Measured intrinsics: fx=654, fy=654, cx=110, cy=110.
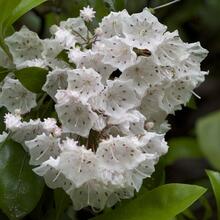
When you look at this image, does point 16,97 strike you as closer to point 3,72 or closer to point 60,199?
point 3,72

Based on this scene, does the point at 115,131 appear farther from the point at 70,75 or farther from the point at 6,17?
the point at 6,17

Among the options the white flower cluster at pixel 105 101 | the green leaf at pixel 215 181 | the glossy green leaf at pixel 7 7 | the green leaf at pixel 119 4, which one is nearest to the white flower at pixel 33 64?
the white flower cluster at pixel 105 101

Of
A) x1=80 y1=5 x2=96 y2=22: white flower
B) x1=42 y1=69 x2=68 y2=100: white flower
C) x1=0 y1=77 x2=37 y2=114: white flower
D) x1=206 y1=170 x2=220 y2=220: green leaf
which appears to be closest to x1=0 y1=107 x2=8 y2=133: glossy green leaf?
x1=0 y1=77 x2=37 y2=114: white flower

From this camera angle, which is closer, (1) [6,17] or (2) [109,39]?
(2) [109,39]

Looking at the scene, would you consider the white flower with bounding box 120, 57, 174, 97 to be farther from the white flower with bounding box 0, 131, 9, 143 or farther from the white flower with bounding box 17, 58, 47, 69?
the white flower with bounding box 0, 131, 9, 143

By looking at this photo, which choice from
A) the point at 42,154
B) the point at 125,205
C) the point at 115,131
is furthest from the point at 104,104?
the point at 125,205

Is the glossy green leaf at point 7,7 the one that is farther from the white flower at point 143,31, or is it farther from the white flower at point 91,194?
the white flower at point 91,194
